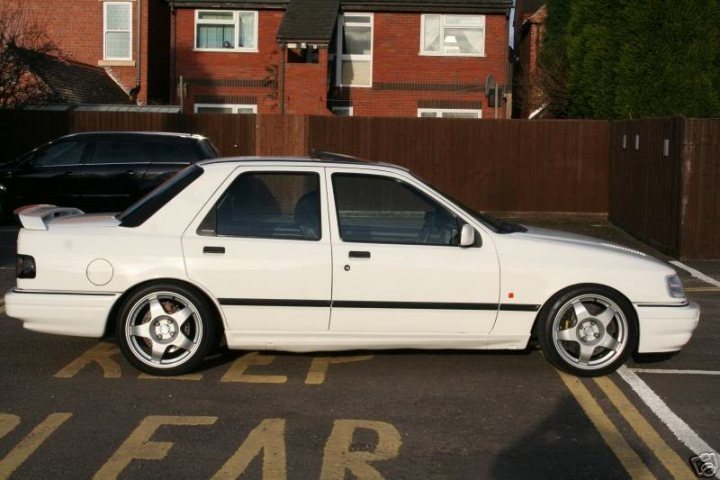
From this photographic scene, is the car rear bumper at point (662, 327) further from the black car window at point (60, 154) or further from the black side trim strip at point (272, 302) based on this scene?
the black car window at point (60, 154)

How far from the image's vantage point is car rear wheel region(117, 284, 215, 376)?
7332 millimetres

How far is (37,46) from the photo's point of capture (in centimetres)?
2900

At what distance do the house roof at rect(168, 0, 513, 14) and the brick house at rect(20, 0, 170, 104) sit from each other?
1.64 m

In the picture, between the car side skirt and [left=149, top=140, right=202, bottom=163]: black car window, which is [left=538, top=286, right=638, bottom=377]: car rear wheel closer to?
the car side skirt

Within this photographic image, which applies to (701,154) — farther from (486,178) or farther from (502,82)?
(502,82)

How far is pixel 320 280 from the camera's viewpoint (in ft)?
24.1

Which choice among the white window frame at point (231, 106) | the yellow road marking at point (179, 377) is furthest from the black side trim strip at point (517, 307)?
the white window frame at point (231, 106)

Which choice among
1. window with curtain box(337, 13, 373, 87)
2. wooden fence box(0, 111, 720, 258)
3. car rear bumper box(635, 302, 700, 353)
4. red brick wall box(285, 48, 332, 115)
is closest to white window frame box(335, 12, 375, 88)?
window with curtain box(337, 13, 373, 87)

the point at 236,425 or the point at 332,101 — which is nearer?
the point at 236,425

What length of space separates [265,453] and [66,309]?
2.21 metres

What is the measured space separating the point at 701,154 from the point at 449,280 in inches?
334

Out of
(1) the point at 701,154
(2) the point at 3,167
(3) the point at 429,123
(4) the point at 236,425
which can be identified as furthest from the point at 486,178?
(4) the point at 236,425

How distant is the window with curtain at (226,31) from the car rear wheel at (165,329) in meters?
22.9

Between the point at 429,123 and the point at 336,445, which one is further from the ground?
the point at 429,123
